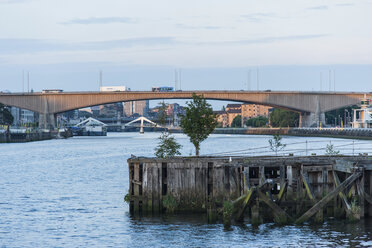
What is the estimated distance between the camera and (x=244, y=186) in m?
30.8

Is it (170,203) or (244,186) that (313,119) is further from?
(244,186)

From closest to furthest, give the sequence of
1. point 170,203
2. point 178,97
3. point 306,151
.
Answer: point 170,203 → point 306,151 → point 178,97

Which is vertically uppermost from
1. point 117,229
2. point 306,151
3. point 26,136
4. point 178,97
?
point 178,97

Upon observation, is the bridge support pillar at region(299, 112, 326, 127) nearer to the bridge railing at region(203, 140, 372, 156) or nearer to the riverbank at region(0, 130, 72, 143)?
the riverbank at region(0, 130, 72, 143)

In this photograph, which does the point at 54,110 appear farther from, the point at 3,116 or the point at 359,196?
the point at 359,196

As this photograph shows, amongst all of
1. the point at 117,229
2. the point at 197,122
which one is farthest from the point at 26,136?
the point at 117,229

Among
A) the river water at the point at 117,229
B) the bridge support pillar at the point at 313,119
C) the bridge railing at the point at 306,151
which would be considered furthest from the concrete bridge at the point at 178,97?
the river water at the point at 117,229

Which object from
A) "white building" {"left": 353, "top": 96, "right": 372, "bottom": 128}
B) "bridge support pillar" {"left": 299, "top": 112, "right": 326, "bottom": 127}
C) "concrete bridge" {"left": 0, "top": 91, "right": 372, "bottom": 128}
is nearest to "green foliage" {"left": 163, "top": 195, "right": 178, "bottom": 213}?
"concrete bridge" {"left": 0, "top": 91, "right": 372, "bottom": 128}

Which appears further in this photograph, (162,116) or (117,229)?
(162,116)

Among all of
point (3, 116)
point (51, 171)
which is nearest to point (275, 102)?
point (3, 116)

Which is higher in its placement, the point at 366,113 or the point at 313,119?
the point at 366,113

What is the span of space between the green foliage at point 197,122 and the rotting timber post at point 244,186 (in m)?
14.6

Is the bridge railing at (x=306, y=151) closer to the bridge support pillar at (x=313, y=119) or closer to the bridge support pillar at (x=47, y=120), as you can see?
the bridge support pillar at (x=313, y=119)

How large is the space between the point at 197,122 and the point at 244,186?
17.4 metres
